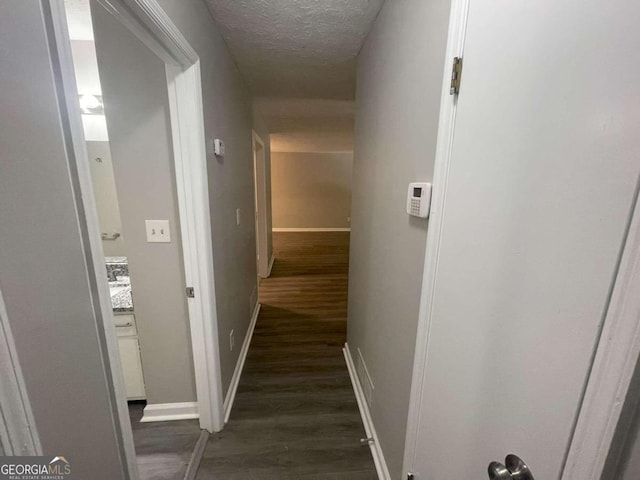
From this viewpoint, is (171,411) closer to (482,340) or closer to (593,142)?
(482,340)

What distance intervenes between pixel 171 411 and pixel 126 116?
5.68ft

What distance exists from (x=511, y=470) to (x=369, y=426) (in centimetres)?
128

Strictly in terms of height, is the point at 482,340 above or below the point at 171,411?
above

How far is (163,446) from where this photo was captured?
1434 mm

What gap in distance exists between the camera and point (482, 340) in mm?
571

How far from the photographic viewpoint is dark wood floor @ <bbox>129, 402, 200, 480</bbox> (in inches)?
52.0

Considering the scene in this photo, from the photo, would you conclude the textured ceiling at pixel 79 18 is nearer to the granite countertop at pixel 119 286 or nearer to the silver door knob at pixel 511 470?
the granite countertop at pixel 119 286

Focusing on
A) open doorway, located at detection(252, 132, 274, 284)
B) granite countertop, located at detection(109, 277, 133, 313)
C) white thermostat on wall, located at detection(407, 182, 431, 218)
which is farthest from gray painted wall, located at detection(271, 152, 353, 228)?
white thermostat on wall, located at detection(407, 182, 431, 218)

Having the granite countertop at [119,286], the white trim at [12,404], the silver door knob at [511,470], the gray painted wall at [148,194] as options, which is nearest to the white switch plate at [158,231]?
the gray painted wall at [148,194]

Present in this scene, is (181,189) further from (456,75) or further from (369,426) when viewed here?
(369,426)

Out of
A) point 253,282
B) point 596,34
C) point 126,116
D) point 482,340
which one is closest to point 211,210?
point 126,116

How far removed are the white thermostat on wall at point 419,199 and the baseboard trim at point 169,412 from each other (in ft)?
5.75

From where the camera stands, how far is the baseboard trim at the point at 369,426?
130cm

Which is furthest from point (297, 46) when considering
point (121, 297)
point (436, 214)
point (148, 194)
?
point (121, 297)
